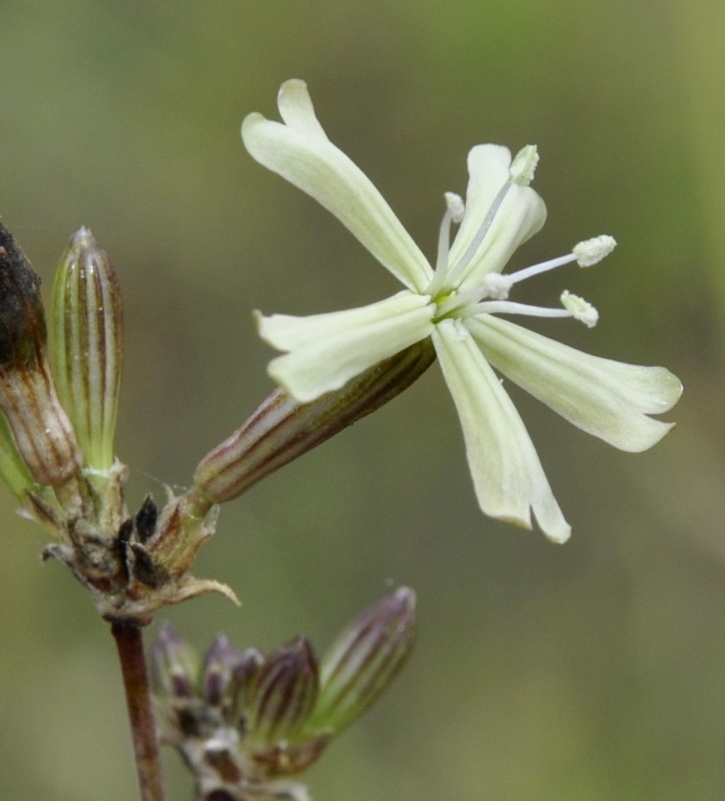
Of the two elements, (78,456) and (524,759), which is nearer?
(78,456)

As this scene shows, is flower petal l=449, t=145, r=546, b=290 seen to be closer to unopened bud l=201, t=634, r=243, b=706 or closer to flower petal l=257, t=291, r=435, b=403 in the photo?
flower petal l=257, t=291, r=435, b=403

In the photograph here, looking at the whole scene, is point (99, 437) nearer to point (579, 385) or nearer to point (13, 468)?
point (13, 468)

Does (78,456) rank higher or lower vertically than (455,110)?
lower

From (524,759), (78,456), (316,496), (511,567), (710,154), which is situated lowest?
(524,759)

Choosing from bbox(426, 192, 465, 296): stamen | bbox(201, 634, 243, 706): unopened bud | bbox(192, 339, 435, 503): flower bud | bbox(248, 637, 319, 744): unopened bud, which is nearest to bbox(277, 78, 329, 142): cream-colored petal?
bbox(426, 192, 465, 296): stamen

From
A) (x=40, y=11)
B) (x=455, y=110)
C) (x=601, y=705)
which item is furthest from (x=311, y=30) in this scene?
(x=601, y=705)

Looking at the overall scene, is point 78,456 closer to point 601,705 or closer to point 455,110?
point 601,705

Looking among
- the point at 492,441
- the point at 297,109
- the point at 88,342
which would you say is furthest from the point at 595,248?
the point at 88,342

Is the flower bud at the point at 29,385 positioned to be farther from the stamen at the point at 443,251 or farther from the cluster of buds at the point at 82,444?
the stamen at the point at 443,251
